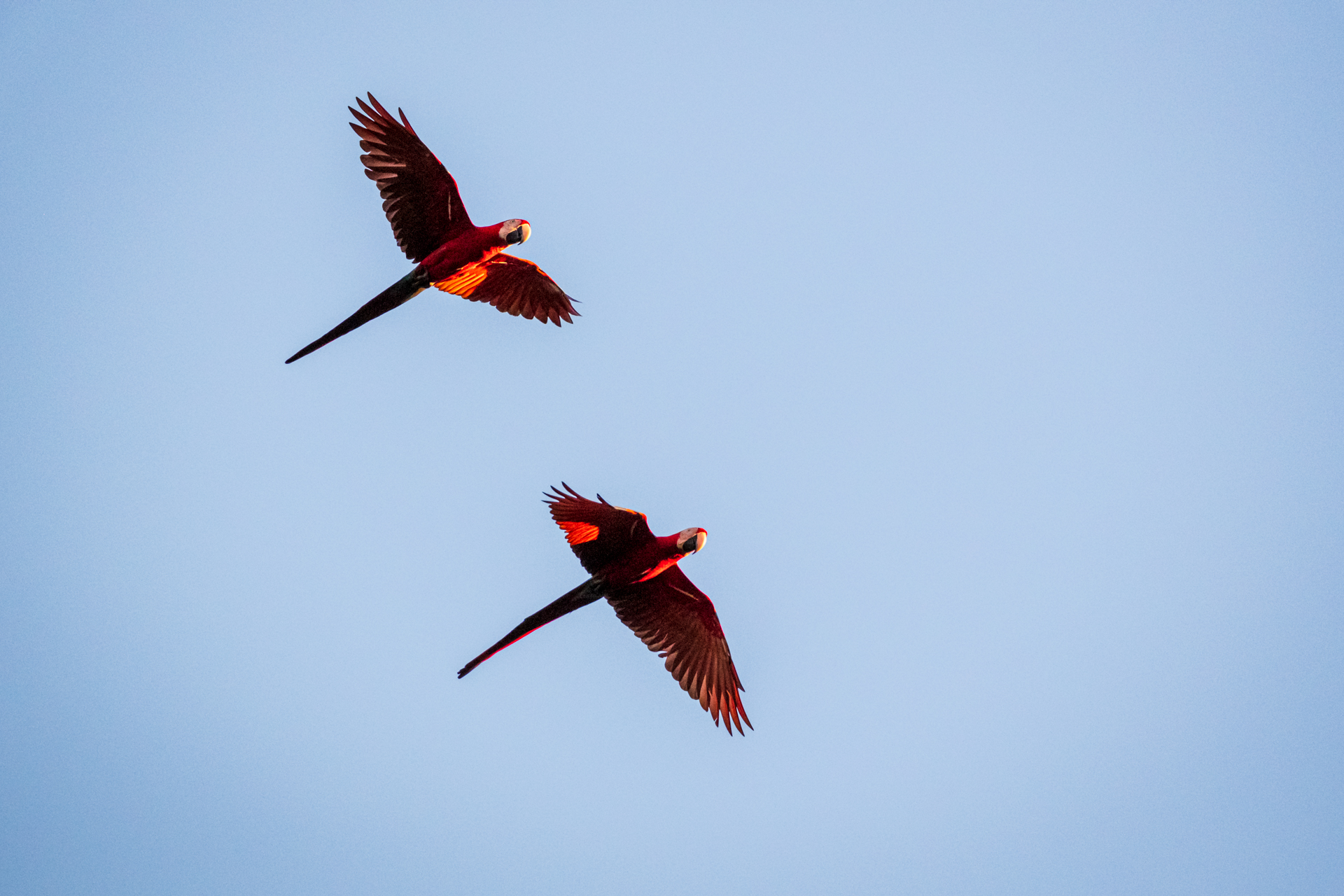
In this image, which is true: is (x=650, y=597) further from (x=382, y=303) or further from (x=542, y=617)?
(x=382, y=303)

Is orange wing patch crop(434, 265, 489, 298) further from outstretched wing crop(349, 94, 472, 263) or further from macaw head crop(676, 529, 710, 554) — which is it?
macaw head crop(676, 529, 710, 554)

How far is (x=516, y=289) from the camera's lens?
9.41 meters

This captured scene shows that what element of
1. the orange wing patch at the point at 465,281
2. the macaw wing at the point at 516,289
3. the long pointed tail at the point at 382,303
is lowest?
the long pointed tail at the point at 382,303

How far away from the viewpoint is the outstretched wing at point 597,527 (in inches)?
298

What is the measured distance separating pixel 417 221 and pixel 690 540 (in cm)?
378

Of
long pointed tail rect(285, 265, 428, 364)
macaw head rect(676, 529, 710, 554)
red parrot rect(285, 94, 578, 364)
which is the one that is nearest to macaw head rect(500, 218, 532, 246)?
red parrot rect(285, 94, 578, 364)

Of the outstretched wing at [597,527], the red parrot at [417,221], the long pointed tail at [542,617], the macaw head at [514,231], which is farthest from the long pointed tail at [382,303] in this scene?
the long pointed tail at [542,617]

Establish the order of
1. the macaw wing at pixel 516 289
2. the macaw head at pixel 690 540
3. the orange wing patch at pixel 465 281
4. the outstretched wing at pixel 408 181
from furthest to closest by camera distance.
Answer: the macaw wing at pixel 516 289
the orange wing patch at pixel 465 281
the outstretched wing at pixel 408 181
the macaw head at pixel 690 540

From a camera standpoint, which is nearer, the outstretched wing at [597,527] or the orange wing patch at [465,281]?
the outstretched wing at [597,527]

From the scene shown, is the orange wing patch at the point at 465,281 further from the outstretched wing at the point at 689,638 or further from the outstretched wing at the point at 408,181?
the outstretched wing at the point at 689,638

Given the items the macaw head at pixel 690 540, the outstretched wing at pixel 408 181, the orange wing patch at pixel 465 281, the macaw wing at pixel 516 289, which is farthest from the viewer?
the macaw wing at pixel 516 289

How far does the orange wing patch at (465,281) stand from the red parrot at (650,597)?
2379 mm

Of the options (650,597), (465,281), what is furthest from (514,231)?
(650,597)

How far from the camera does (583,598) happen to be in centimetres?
779
